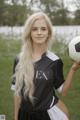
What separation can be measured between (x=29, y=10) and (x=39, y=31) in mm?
36620

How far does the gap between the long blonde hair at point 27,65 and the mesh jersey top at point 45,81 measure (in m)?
0.04

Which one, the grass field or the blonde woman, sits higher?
the blonde woman

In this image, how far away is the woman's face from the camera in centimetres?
343

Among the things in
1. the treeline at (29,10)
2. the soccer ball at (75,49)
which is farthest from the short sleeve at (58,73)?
the treeline at (29,10)

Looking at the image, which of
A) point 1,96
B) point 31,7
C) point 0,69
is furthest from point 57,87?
point 31,7

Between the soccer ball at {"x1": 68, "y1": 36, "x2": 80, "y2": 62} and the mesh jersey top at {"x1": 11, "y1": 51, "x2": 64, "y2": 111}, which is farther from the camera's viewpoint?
the soccer ball at {"x1": 68, "y1": 36, "x2": 80, "y2": 62}

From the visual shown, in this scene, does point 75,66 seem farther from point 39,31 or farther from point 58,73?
point 39,31

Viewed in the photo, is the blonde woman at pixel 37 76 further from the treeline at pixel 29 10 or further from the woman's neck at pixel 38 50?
the treeline at pixel 29 10

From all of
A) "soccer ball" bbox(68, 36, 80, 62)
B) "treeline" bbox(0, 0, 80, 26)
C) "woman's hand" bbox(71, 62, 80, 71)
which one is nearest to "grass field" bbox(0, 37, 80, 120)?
"soccer ball" bbox(68, 36, 80, 62)

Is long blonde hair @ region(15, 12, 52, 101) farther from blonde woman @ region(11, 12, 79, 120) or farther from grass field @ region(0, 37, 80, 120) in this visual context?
grass field @ region(0, 37, 80, 120)

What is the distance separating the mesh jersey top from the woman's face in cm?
→ 13

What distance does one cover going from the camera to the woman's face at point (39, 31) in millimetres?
3434

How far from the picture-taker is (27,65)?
3.41 meters

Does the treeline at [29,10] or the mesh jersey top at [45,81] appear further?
the treeline at [29,10]
